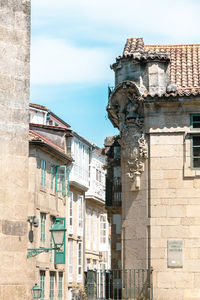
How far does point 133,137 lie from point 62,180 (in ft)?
69.4

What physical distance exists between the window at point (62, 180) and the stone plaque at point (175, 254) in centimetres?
2097

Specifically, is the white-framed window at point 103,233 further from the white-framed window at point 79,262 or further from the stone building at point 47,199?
the stone building at point 47,199

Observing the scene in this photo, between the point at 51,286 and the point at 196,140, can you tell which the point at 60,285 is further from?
the point at 196,140

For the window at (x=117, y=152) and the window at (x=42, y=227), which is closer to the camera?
the window at (x=117, y=152)

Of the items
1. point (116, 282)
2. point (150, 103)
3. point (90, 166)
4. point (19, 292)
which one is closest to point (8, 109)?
point (19, 292)

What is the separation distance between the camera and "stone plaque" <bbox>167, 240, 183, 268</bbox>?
20.9m

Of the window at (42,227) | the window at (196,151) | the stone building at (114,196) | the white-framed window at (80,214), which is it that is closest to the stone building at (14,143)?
the window at (196,151)

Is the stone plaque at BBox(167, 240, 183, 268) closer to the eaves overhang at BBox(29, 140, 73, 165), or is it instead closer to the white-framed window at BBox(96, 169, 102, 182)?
the eaves overhang at BBox(29, 140, 73, 165)

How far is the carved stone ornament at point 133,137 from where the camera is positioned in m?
21.7

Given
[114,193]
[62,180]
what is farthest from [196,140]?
[62,180]

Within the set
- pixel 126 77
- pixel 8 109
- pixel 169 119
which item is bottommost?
pixel 8 109

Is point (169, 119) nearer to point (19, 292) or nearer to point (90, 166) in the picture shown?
point (19, 292)

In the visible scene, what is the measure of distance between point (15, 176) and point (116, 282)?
35.1ft

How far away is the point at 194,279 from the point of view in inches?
818
